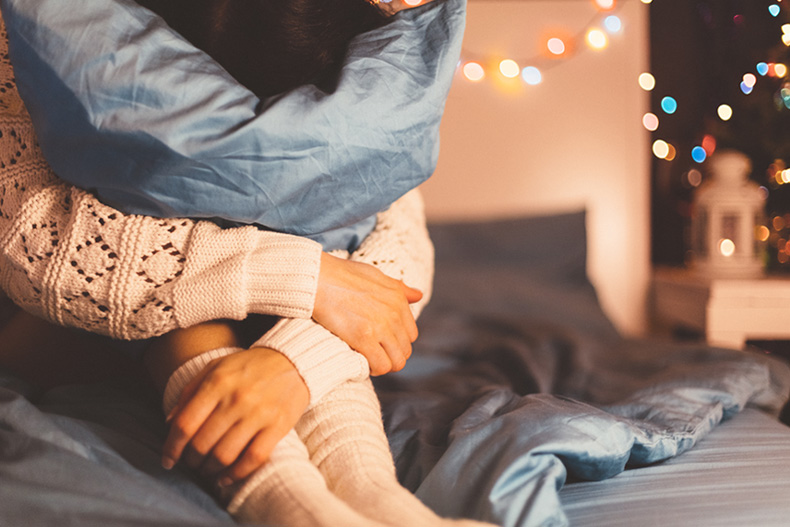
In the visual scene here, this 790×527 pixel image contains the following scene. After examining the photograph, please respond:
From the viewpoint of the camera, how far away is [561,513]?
513mm

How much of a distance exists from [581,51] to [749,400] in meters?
1.28

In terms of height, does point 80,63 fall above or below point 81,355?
above

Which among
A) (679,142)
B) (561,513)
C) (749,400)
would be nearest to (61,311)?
(561,513)

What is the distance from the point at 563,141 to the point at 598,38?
0.33 metres

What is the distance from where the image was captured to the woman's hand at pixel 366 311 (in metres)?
0.61

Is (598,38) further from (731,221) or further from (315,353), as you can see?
(315,353)

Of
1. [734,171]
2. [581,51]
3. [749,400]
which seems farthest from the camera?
[581,51]

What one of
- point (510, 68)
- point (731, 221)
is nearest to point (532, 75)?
point (510, 68)

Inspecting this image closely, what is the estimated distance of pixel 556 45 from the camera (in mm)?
1780

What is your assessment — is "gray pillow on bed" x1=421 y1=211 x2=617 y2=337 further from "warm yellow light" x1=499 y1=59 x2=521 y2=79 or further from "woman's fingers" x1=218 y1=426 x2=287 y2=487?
"woman's fingers" x1=218 y1=426 x2=287 y2=487

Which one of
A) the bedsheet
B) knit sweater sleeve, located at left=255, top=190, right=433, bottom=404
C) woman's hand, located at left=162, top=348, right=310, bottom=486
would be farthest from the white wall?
woman's hand, located at left=162, top=348, right=310, bottom=486

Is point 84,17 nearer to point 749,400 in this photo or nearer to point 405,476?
point 405,476

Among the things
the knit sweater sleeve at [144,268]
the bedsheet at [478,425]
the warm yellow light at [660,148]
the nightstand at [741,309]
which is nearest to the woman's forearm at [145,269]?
the knit sweater sleeve at [144,268]

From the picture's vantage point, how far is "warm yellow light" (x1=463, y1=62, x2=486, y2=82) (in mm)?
1806
